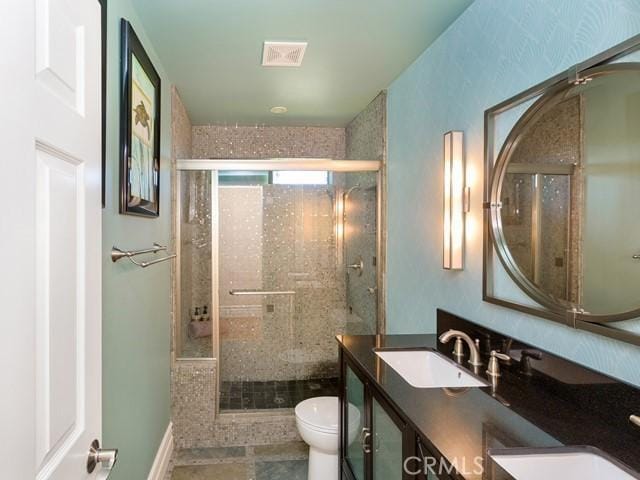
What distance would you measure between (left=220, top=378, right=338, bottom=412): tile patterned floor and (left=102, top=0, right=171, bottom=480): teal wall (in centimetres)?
59

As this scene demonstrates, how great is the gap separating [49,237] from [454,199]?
5.24ft

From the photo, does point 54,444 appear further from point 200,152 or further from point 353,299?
point 200,152

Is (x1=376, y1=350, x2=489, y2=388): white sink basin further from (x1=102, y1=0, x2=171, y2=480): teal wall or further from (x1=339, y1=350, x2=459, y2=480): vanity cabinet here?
(x1=102, y1=0, x2=171, y2=480): teal wall

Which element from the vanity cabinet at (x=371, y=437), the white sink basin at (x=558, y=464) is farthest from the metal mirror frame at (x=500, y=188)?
the vanity cabinet at (x=371, y=437)

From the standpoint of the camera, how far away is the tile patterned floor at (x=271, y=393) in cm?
317

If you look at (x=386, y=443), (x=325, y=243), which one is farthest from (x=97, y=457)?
(x=325, y=243)

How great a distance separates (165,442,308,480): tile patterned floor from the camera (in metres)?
2.57

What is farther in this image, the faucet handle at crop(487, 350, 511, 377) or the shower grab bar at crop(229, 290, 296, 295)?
the shower grab bar at crop(229, 290, 296, 295)

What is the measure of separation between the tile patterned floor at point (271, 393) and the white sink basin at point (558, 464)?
2.50m

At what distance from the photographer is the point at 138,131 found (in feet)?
6.07

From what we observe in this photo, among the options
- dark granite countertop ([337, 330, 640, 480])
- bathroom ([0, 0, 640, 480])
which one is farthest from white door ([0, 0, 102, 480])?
dark granite countertop ([337, 330, 640, 480])

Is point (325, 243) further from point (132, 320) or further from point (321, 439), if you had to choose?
point (132, 320)

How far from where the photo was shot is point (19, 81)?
622 mm

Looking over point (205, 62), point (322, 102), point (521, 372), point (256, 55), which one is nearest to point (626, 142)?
point (521, 372)
